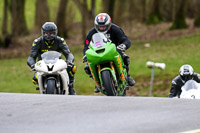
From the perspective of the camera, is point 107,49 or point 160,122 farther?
point 107,49

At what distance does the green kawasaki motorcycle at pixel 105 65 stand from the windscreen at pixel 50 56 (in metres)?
0.84

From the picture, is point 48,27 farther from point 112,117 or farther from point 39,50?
point 112,117

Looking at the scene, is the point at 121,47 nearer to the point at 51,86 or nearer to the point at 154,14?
the point at 51,86

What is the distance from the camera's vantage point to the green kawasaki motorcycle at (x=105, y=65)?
10430 millimetres

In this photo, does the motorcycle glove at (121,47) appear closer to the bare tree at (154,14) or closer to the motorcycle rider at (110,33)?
the motorcycle rider at (110,33)

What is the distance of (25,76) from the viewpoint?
1118 inches

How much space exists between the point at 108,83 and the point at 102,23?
1538 millimetres

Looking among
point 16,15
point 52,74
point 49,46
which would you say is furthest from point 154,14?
point 52,74

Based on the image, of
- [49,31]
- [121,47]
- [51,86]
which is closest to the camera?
[51,86]

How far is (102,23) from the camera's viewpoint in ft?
37.0

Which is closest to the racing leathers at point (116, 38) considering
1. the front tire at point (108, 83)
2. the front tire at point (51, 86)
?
the front tire at point (51, 86)

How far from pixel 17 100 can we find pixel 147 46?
2824 cm

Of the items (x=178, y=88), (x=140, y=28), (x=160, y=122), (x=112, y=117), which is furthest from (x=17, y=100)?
(x=140, y=28)

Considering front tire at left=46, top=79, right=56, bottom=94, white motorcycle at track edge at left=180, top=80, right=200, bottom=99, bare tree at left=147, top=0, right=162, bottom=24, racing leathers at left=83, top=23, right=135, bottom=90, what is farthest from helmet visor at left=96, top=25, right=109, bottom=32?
bare tree at left=147, top=0, right=162, bottom=24
